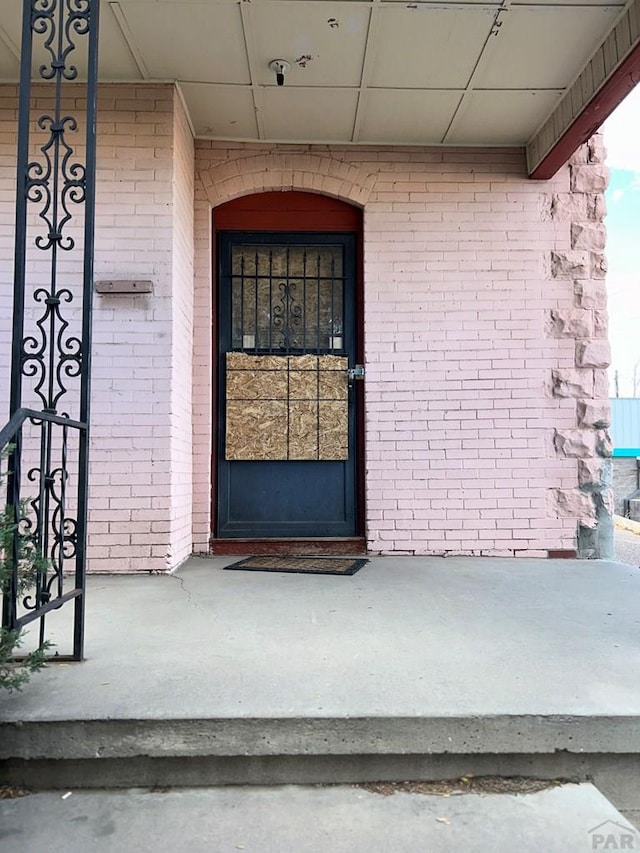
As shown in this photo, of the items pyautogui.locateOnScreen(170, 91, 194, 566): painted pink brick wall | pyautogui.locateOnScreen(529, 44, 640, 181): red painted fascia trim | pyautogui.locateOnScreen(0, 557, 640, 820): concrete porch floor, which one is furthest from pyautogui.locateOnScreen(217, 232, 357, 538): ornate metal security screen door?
pyautogui.locateOnScreen(0, 557, 640, 820): concrete porch floor

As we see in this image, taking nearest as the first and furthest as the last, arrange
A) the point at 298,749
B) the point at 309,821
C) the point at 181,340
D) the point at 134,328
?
1. the point at 309,821
2. the point at 298,749
3. the point at 134,328
4. the point at 181,340

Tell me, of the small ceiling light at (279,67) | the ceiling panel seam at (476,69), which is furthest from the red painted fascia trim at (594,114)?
the small ceiling light at (279,67)

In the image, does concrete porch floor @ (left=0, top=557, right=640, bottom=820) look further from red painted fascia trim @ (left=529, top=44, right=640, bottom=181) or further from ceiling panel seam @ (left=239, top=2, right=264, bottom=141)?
ceiling panel seam @ (left=239, top=2, right=264, bottom=141)

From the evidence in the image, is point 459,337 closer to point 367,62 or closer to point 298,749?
point 367,62

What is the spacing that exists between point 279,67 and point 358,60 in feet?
1.46

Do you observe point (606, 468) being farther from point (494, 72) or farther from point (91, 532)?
point (91, 532)

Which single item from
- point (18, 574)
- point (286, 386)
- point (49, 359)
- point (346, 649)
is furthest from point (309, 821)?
point (286, 386)

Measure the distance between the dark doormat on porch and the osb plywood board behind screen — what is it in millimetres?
692

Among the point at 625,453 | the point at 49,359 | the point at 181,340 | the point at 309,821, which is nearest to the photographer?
the point at 309,821

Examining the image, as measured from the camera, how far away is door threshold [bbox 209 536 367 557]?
413 cm

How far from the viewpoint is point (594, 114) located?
355 centimetres

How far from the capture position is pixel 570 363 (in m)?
4.23

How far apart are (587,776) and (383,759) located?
551mm

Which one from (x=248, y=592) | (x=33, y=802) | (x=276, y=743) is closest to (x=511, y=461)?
(x=248, y=592)
